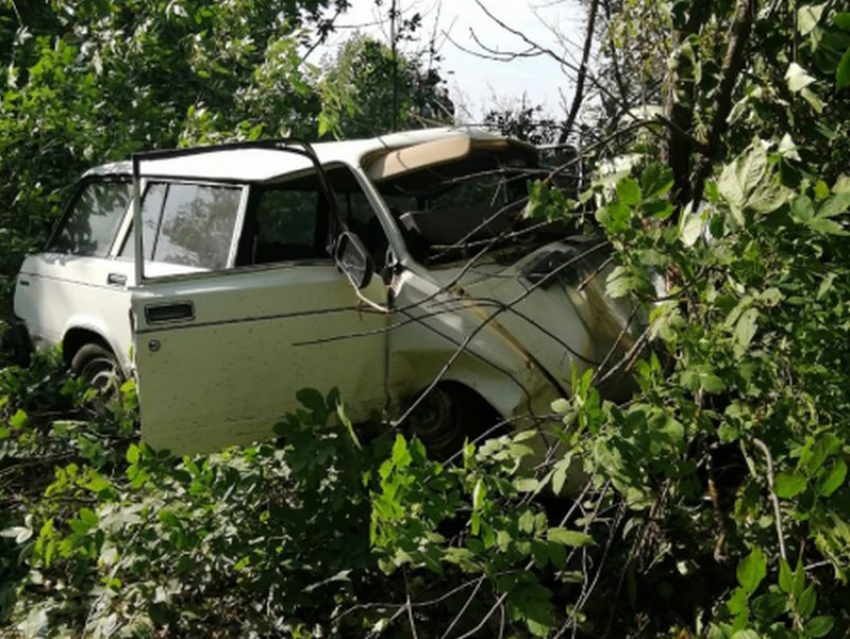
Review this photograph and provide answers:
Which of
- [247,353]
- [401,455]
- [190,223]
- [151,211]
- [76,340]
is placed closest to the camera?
[401,455]

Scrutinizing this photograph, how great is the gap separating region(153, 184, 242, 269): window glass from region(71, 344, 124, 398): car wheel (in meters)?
0.73

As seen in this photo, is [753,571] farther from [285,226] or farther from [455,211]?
[285,226]

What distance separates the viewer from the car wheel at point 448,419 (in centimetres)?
479

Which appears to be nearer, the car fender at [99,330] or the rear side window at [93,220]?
the car fender at [99,330]

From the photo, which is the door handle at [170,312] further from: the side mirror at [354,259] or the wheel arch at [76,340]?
the wheel arch at [76,340]

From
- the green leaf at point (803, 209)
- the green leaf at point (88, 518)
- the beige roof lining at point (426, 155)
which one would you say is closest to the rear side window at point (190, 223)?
the beige roof lining at point (426, 155)

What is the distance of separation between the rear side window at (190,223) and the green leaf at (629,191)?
113 inches

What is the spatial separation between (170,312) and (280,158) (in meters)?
1.17

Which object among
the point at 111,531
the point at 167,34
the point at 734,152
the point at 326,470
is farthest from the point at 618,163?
the point at 167,34

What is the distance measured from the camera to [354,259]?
4.64m

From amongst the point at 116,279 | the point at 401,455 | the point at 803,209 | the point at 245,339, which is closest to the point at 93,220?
the point at 116,279

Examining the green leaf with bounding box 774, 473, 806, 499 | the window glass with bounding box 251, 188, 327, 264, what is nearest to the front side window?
the window glass with bounding box 251, 188, 327, 264

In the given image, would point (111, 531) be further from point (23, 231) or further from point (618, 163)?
point (23, 231)

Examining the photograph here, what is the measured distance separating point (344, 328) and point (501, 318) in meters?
0.77
